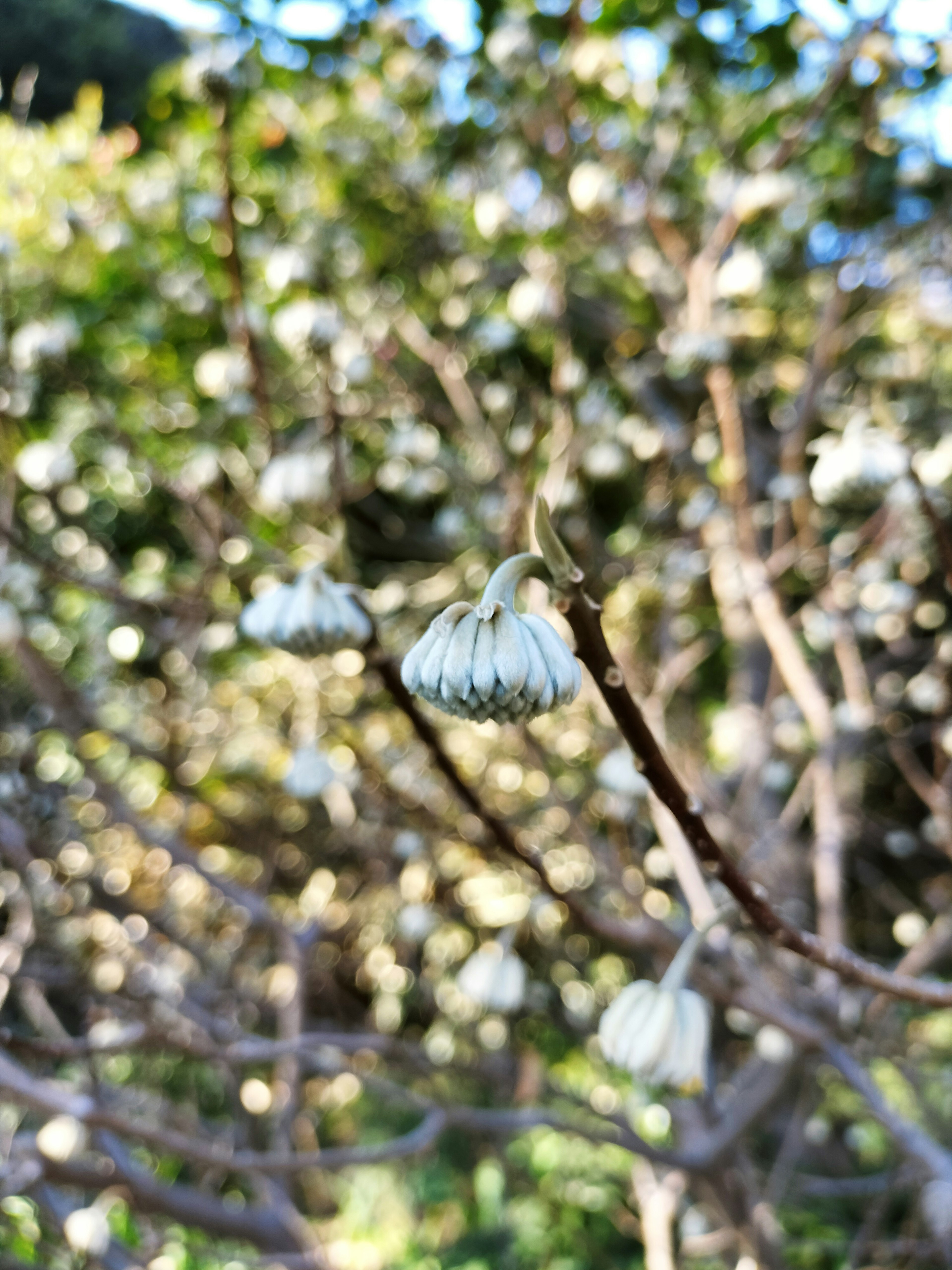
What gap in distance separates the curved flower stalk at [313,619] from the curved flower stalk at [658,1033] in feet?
1.40

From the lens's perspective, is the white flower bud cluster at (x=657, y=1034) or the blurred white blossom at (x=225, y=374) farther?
the blurred white blossom at (x=225, y=374)

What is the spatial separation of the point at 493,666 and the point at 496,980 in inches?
40.6

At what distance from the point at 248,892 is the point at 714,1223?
4.82 ft

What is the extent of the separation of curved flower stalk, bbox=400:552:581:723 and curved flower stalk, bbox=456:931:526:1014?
0.91 m

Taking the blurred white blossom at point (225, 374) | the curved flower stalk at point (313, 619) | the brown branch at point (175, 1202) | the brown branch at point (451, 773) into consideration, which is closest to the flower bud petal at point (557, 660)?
the brown branch at point (451, 773)

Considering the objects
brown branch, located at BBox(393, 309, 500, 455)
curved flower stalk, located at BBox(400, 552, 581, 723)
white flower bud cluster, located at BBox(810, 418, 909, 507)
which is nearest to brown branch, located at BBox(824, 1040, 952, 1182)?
white flower bud cluster, located at BBox(810, 418, 909, 507)

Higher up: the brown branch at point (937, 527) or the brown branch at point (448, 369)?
the brown branch at point (937, 527)

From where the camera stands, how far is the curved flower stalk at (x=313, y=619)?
831 mm

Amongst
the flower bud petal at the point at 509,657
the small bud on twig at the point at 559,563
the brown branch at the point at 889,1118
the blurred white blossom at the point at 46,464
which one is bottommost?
the brown branch at the point at 889,1118

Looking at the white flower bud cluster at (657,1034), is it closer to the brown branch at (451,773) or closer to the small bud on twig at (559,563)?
the brown branch at (451,773)

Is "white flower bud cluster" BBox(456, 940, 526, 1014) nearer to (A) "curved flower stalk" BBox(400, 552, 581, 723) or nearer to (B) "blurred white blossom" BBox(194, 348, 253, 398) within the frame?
(A) "curved flower stalk" BBox(400, 552, 581, 723)

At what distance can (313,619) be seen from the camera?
2.74 feet

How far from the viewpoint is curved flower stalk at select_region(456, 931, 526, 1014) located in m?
1.39

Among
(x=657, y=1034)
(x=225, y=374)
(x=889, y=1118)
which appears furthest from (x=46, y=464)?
(x=889, y=1118)
